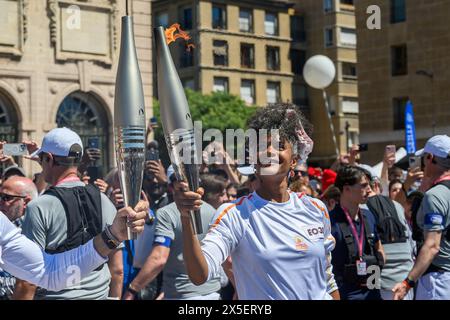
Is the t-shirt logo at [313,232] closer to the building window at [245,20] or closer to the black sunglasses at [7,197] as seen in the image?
the black sunglasses at [7,197]

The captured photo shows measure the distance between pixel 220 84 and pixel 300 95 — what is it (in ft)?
27.2

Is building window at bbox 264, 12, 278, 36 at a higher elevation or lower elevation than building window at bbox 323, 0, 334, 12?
lower

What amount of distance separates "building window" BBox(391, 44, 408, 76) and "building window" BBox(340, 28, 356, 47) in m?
30.4

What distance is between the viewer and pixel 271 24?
58.7m

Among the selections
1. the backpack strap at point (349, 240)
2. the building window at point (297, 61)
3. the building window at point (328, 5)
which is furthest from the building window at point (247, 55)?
the backpack strap at point (349, 240)

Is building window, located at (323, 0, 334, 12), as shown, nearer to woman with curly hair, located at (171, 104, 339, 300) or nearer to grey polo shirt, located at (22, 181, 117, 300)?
grey polo shirt, located at (22, 181, 117, 300)

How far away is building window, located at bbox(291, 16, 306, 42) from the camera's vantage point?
6072 centimetres

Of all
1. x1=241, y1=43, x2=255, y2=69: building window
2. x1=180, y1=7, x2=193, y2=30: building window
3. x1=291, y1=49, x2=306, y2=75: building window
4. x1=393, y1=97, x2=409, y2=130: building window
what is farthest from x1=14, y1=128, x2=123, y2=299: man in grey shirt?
x1=291, y1=49, x2=306, y2=75: building window

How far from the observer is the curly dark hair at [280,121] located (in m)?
4.23

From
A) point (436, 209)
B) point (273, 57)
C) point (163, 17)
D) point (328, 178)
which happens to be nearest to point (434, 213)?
point (436, 209)

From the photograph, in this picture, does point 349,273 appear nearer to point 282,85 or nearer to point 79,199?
point 79,199

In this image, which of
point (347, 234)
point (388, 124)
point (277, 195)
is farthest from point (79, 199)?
point (388, 124)

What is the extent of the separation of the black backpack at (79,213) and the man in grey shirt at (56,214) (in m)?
0.01

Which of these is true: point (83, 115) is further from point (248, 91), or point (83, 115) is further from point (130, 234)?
point (248, 91)
